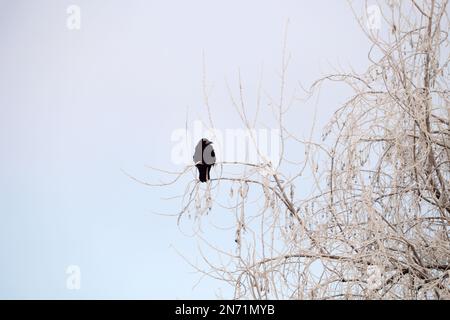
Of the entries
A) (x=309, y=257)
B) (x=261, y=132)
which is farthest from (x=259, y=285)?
(x=261, y=132)

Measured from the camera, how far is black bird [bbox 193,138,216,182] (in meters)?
4.24

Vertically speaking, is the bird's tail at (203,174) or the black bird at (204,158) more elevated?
the black bird at (204,158)

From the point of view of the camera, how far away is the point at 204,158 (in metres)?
4.29

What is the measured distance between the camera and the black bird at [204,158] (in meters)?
4.24

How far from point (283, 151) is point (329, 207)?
0.24m

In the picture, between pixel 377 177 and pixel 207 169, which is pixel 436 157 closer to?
pixel 377 177

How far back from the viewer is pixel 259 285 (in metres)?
4.06

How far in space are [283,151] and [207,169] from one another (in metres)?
0.27

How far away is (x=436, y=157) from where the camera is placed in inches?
169

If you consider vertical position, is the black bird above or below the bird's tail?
above

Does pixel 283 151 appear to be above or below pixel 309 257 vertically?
above
